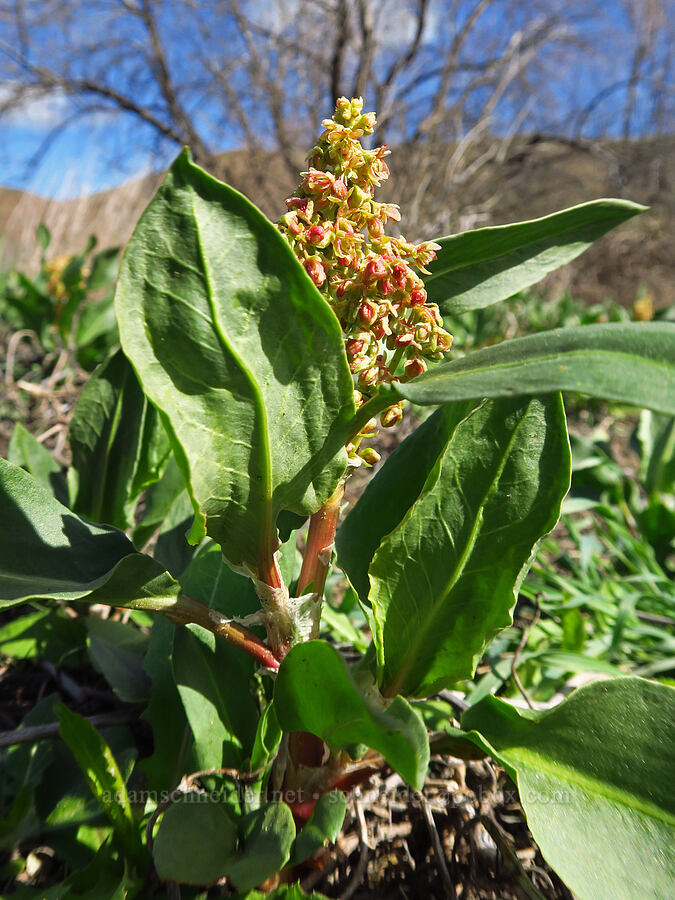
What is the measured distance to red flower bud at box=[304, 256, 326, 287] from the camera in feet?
1.80

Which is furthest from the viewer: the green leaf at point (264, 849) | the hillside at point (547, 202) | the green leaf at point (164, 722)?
the hillside at point (547, 202)

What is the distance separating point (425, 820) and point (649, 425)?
1.54m

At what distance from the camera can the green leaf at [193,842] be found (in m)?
0.67

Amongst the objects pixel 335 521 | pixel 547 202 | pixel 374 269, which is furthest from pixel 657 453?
pixel 547 202

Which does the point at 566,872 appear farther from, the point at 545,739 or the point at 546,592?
the point at 546,592

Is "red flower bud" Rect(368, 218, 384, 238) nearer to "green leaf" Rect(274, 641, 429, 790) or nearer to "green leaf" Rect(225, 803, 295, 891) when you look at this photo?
"green leaf" Rect(274, 641, 429, 790)

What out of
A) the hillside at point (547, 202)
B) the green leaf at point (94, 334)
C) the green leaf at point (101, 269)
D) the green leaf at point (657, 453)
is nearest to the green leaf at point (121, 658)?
the green leaf at point (657, 453)

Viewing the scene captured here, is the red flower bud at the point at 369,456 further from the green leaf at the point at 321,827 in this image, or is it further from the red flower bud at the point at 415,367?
the green leaf at the point at 321,827

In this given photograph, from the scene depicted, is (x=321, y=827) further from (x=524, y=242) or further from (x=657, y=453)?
(x=657, y=453)

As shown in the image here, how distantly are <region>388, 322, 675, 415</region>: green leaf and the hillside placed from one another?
4.98m

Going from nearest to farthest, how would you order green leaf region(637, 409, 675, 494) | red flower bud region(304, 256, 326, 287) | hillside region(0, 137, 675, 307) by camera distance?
red flower bud region(304, 256, 326, 287) < green leaf region(637, 409, 675, 494) < hillside region(0, 137, 675, 307)

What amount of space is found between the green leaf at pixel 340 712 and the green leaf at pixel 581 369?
0.78 ft

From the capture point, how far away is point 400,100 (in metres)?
5.18

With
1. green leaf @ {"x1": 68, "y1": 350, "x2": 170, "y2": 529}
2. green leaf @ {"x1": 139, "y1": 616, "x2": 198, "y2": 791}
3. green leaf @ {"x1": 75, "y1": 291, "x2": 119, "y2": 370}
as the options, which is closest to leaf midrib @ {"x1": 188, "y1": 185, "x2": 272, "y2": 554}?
green leaf @ {"x1": 139, "y1": 616, "x2": 198, "y2": 791}
